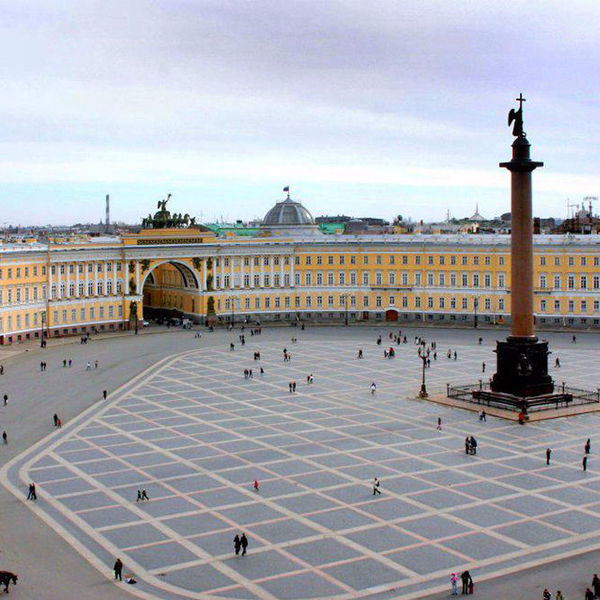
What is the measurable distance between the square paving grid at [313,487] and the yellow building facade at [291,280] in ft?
123

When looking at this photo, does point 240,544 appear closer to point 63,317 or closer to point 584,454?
point 584,454

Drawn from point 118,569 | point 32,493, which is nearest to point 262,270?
point 32,493

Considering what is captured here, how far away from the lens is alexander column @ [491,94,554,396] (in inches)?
2227

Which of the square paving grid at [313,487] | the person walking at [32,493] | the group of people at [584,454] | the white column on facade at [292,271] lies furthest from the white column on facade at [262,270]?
the person walking at [32,493]

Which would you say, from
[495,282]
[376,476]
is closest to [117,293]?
[495,282]

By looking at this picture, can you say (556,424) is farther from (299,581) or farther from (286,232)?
(286,232)

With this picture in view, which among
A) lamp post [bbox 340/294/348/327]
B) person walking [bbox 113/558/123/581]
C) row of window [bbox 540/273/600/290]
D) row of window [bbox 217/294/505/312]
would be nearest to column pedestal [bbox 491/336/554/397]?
person walking [bbox 113/558/123/581]

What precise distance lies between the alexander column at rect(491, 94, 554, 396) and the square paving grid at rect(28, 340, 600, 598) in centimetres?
455

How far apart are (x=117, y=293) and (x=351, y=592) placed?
252ft

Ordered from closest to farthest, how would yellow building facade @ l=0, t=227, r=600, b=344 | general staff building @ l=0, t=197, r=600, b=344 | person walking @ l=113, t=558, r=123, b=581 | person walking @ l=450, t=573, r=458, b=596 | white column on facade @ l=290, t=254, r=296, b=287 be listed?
person walking @ l=450, t=573, r=458, b=596 < person walking @ l=113, t=558, r=123, b=581 < yellow building facade @ l=0, t=227, r=600, b=344 < general staff building @ l=0, t=197, r=600, b=344 < white column on facade @ l=290, t=254, r=296, b=287

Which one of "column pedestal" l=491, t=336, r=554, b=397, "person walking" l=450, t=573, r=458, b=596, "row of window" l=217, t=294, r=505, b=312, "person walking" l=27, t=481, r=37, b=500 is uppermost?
"row of window" l=217, t=294, r=505, b=312

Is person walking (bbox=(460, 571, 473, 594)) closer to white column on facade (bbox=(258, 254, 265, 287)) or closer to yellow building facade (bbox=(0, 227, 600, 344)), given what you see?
yellow building facade (bbox=(0, 227, 600, 344))

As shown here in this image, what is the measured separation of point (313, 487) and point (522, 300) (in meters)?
22.8

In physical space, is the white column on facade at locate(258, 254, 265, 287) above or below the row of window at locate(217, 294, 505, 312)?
above
